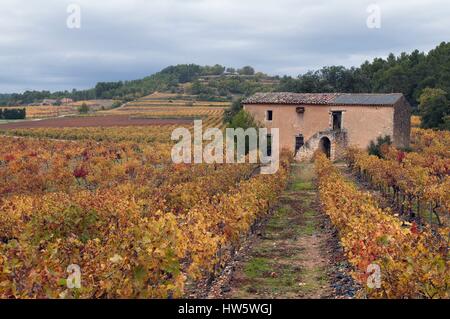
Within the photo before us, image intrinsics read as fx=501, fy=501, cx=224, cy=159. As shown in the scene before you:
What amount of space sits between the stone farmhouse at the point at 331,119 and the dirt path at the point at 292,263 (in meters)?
16.3

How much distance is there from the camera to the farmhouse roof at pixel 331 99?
104ft

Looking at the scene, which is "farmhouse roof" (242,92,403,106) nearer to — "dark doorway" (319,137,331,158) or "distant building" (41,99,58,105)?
"dark doorway" (319,137,331,158)

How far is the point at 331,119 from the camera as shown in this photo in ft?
108

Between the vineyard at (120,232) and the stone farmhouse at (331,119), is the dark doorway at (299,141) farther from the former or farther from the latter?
the vineyard at (120,232)

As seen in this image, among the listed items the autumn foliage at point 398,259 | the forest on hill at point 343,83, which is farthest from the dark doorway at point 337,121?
the autumn foliage at point 398,259

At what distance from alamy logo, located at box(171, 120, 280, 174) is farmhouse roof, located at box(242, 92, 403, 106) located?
225 cm

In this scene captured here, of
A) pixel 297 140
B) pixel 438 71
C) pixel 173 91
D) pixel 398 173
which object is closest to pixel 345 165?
pixel 297 140

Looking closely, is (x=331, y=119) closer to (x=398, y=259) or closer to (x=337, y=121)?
(x=337, y=121)

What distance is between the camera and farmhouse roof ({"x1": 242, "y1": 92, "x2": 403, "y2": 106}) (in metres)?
31.6

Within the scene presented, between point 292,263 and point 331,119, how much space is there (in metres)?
23.2

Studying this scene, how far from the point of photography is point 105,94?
4911 inches

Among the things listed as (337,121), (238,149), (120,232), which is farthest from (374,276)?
(337,121)

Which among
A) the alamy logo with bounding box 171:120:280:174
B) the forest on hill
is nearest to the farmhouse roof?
the alamy logo with bounding box 171:120:280:174
